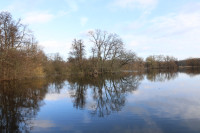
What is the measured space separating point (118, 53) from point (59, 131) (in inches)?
1774

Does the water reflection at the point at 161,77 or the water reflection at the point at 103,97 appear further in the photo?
the water reflection at the point at 161,77

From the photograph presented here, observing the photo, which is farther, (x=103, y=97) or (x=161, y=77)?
(x=161, y=77)

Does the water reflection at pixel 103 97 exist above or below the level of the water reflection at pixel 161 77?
below

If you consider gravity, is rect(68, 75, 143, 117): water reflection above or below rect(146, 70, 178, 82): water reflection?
below

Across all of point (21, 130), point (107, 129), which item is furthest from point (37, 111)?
point (107, 129)

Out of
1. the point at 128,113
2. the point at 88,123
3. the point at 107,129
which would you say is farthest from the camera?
the point at 128,113

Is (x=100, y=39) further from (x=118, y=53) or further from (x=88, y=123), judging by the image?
(x=88, y=123)

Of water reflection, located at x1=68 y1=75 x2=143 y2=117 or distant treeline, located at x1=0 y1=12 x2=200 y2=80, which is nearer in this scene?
water reflection, located at x1=68 y1=75 x2=143 y2=117

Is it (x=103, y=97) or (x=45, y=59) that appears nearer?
(x=103, y=97)

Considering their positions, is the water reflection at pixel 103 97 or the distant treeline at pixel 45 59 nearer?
the water reflection at pixel 103 97

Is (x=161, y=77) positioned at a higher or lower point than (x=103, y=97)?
higher

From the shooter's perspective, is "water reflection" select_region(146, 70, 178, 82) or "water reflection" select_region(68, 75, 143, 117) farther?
"water reflection" select_region(146, 70, 178, 82)

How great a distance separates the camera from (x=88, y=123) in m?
6.64

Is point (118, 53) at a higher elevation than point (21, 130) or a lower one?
higher
